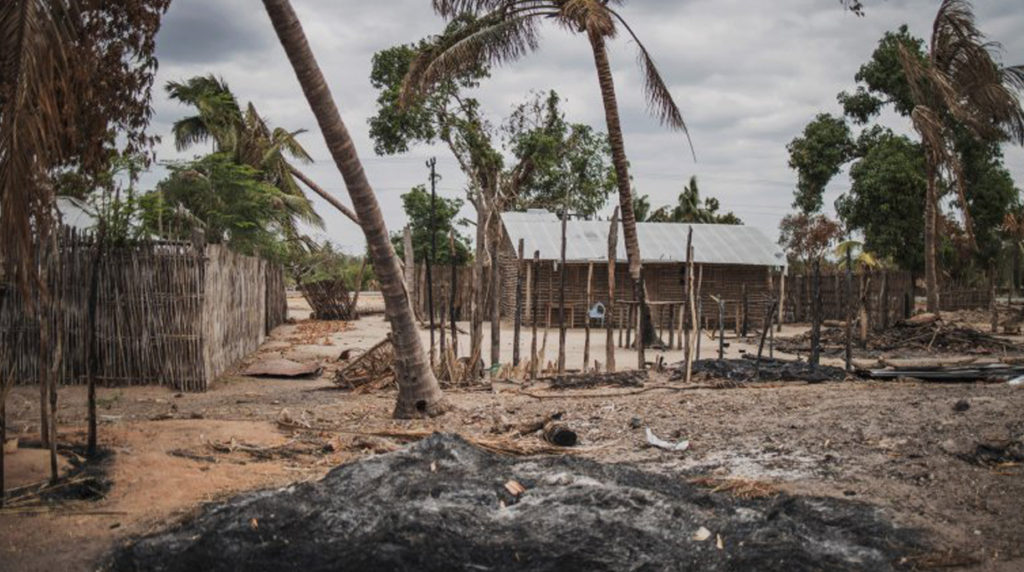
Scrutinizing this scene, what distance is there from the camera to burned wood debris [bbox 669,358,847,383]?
11133 mm

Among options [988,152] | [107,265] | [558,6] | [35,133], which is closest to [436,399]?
[107,265]

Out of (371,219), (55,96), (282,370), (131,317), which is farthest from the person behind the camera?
(282,370)

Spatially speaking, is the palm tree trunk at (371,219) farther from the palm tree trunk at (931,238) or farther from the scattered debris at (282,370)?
the palm tree trunk at (931,238)

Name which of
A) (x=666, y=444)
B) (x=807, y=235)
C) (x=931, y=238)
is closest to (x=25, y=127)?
(x=666, y=444)

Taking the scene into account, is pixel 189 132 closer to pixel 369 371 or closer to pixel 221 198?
pixel 221 198

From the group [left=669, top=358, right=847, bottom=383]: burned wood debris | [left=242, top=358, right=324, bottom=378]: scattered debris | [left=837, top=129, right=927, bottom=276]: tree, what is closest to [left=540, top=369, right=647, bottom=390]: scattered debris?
[left=669, top=358, right=847, bottom=383]: burned wood debris

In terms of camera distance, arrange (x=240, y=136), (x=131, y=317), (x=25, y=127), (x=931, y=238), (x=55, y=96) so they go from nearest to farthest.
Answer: (x=25, y=127) → (x=55, y=96) → (x=131, y=317) → (x=931, y=238) → (x=240, y=136)

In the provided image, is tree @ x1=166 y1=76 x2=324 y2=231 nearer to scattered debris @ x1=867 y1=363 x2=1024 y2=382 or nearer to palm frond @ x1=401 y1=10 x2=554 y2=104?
palm frond @ x1=401 y1=10 x2=554 y2=104

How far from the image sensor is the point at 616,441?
7754mm

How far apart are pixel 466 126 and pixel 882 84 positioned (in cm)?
1366

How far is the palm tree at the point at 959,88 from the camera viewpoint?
18.1 metres

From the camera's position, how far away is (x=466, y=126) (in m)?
29.2

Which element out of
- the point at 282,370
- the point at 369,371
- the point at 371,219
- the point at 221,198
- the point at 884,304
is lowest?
the point at 282,370

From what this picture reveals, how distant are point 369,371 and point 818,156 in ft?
70.1
